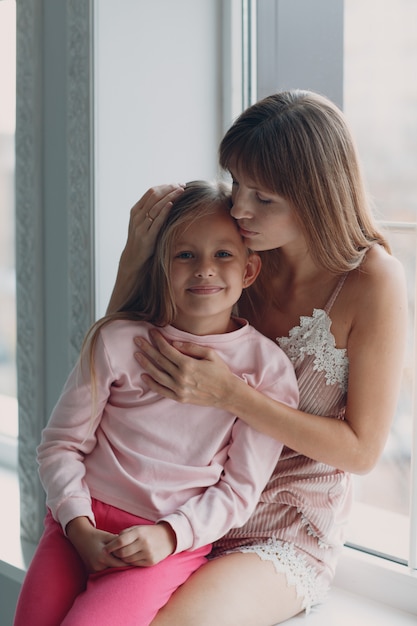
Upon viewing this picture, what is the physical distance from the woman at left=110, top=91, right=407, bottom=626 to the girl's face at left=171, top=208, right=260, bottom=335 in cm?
4

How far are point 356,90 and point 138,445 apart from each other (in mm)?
969

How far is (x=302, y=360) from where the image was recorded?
5.32 feet

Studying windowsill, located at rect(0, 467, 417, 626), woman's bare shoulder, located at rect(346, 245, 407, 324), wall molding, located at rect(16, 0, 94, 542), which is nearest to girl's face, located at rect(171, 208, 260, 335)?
woman's bare shoulder, located at rect(346, 245, 407, 324)


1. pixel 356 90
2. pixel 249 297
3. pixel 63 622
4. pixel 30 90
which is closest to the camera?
pixel 63 622

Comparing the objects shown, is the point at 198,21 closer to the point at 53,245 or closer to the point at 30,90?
the point at 30,90

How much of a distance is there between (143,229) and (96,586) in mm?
670

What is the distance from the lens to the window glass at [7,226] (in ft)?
8.52

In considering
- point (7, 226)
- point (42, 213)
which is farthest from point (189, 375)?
point (7, 226)

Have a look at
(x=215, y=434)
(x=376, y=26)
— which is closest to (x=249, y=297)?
(x=215, y=434)

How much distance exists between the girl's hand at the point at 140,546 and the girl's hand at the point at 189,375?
0.25 m

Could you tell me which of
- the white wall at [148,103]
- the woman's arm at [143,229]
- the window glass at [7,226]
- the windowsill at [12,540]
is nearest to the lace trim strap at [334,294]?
the woman's arm at [143,229]

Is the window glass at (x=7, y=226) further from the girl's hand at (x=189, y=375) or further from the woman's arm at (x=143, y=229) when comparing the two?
the girl's hand at (x=189, y=375)

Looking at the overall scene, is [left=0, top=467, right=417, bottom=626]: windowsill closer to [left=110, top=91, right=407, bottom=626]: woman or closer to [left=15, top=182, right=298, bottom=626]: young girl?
[left=110, top=91, right=407, bottom=626]: woman

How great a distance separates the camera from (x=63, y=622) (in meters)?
1.38
